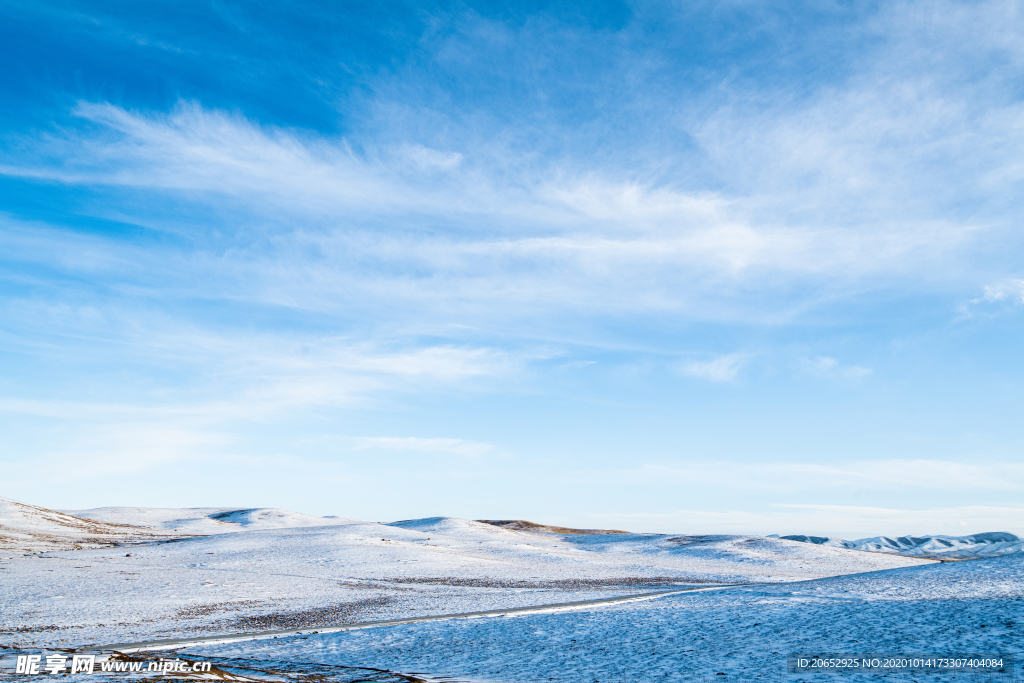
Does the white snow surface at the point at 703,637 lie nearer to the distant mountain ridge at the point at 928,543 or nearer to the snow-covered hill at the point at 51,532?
the snow-covered hill at the point at 51,532

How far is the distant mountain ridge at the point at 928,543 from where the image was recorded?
130ft

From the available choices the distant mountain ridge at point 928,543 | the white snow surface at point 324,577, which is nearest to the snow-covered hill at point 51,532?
the white snow surface at point 324,577

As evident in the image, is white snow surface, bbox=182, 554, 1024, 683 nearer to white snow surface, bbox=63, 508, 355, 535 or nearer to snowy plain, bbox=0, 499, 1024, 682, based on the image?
snowy plain, bbox=0, 499, 1024, 682

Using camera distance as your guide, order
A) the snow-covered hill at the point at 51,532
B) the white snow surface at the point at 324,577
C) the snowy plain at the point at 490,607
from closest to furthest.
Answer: the snowy plain at the point at 490,607, the white snow surface at the point at 324,577, the snow-covered hill at the point at 51,532

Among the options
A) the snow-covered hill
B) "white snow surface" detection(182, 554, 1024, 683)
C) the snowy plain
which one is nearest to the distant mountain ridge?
the snowy plain

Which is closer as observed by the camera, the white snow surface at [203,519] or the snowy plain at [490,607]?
the snowy plain at [490,607]

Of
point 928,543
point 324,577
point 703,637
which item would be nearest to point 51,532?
point 324,577

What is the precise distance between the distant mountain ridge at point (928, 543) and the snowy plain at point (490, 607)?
61.0 ft

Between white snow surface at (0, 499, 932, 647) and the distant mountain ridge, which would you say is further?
the distant mountain ridge

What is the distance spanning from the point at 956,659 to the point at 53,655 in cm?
965

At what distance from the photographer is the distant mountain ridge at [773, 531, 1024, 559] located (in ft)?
130

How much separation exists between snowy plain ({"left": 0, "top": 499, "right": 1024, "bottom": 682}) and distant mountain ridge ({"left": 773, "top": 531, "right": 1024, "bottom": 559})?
18.6 metres

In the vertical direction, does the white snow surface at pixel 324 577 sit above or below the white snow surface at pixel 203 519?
below

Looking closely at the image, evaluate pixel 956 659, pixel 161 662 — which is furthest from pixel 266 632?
pixel 956 659
